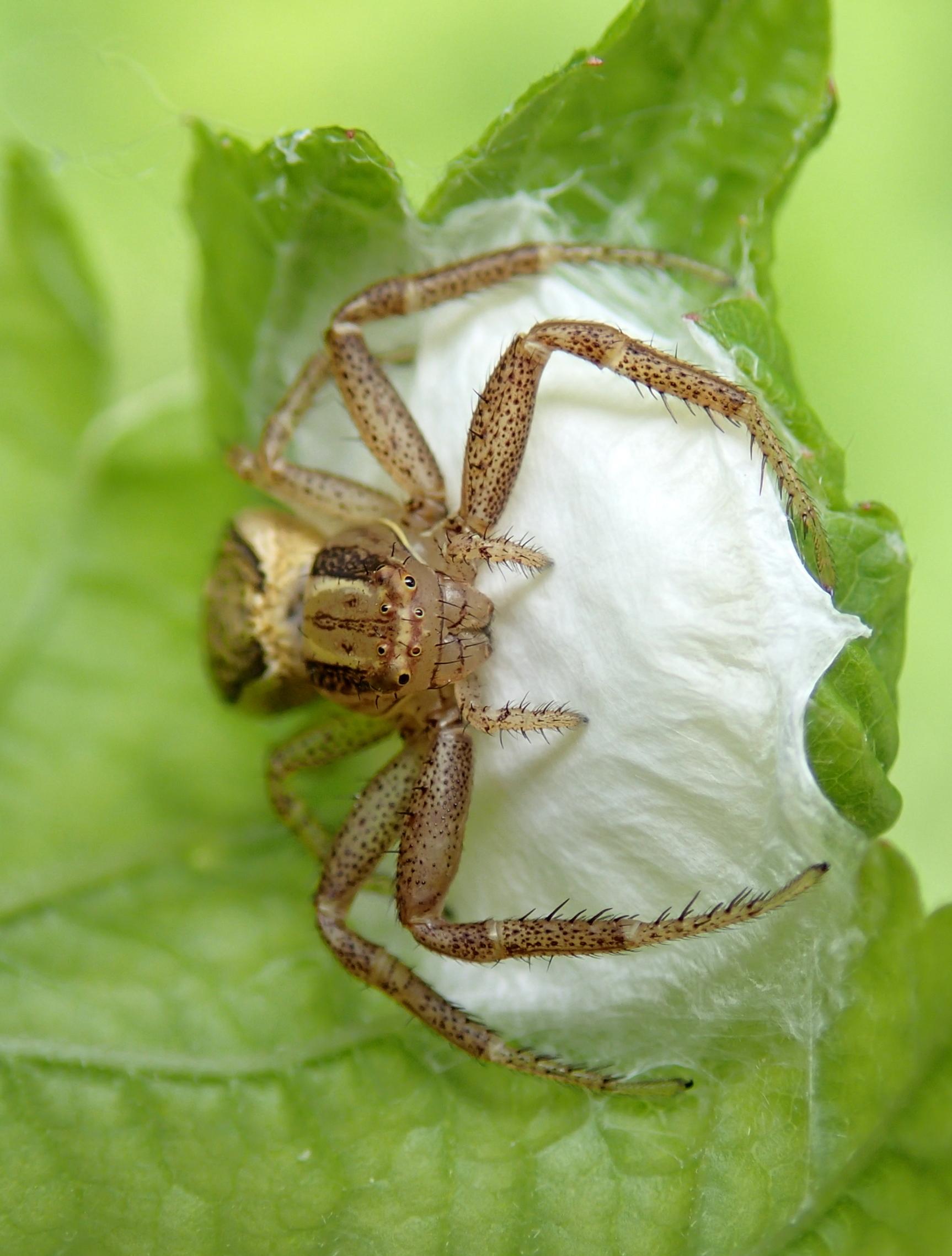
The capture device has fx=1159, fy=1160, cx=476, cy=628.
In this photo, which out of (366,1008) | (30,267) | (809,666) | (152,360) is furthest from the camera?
(152,360)

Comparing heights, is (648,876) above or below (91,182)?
below

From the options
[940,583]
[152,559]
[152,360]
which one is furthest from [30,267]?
[940,583]

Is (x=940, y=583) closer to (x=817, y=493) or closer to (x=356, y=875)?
(x=817, y=493)

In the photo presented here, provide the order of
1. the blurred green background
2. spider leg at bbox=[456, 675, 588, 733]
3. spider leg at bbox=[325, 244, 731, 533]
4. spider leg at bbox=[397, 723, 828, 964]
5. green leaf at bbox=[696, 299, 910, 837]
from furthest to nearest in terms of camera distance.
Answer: the blurred green background < spider leg at bbox=[325, 244, 731, 533] < spider leg at bbox=[456, 675, 588, 733] < spider leg at bbox=[397, 723, 828, 964] < green leaf at bbox=[696, 299, 910, 837]

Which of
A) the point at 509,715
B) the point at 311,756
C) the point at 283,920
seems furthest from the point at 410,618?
the point at 283,920

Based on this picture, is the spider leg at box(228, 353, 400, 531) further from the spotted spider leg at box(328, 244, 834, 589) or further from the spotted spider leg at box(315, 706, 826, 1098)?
the spotted spider leg at box(315, 706, 826, 1098)

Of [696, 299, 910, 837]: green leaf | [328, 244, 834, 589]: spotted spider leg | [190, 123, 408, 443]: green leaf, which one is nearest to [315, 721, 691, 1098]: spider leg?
[328, 244, 834, 589]: spotted spider leg

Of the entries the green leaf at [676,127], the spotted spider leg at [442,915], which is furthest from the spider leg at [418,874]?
the green leaf at [676,127]

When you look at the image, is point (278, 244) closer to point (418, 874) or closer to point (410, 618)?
point (410, 618)
